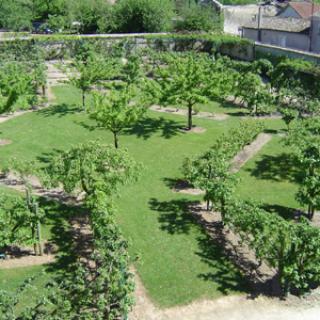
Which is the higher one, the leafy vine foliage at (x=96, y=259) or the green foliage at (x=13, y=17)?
the green foliage at (x=13, y=17)

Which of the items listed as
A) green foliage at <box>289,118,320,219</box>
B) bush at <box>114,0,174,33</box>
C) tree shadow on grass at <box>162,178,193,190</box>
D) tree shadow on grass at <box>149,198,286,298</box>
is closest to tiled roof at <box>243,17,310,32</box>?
bush at <box>114,0,174,33</box>

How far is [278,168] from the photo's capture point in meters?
25.9

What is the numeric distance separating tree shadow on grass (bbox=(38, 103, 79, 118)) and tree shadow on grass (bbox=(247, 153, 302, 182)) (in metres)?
14.3

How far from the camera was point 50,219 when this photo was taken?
66.2 feet

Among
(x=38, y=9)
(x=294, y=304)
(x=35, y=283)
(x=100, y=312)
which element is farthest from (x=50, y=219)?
(x=38, y=9)

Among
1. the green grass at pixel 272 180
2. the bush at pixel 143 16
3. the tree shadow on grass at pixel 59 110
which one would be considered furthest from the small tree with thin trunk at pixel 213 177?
the bush at pixel 143 16

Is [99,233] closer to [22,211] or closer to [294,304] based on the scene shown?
[22,211]

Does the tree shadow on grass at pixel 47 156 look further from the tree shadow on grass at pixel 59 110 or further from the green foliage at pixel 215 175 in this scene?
the green foliage at pixel 215 175

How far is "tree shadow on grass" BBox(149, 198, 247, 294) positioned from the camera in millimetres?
16656

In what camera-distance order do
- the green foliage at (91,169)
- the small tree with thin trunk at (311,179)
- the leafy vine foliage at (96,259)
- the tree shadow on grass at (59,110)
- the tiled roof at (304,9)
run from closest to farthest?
the leafy vine foliage at (96,259) → the green foliage at (91,169) → the small tree with thin trunk at (311,179) → the tree shadow on grass at (59,110) → the tiled roof at (304,9)

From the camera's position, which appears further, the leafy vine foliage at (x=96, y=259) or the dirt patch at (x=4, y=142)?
the dirt patch at (x=4, y=142)

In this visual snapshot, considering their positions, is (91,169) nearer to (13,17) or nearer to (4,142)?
(4,142)

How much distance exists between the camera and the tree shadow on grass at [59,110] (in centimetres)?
3394

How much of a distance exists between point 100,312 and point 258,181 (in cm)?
1297
